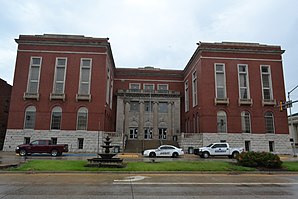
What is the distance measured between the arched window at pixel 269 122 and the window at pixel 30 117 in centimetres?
3425

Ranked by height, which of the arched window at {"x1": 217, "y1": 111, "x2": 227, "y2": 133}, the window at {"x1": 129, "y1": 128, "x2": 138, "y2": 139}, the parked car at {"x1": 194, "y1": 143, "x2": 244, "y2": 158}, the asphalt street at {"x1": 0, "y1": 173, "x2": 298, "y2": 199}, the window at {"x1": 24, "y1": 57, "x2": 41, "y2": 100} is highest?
the window at {"x1": 24, "y1": 57, "x2": 41, "y2": 100}

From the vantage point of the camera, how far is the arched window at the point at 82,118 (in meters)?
33.0

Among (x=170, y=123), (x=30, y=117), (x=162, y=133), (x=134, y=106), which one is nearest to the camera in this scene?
(x=30, y=117)

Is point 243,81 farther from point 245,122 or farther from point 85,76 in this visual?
point 85,76

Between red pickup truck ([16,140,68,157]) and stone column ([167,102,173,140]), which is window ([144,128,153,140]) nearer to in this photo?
stone column ([167,102,173,140])

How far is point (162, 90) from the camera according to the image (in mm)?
44719

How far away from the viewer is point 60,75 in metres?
34.4

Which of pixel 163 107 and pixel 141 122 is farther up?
pixel 163 107

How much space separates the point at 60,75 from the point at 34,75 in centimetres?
378

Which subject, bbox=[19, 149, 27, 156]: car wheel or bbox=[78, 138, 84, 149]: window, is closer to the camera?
bbox=[19, 149, 27, 156]: car wheel

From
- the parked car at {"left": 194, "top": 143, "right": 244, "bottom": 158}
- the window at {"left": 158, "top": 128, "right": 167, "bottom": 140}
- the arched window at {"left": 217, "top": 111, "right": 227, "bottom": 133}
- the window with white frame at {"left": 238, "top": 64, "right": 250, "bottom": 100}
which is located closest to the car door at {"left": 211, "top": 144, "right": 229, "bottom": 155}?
the parked car at {"left": 194, "top": 143, "right": 244, "bottom": 158}

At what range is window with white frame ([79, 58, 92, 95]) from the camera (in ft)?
113

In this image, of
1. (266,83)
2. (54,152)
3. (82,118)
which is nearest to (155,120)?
(82,118)

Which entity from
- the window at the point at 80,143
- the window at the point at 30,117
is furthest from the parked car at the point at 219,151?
the window at the point at 30,117
